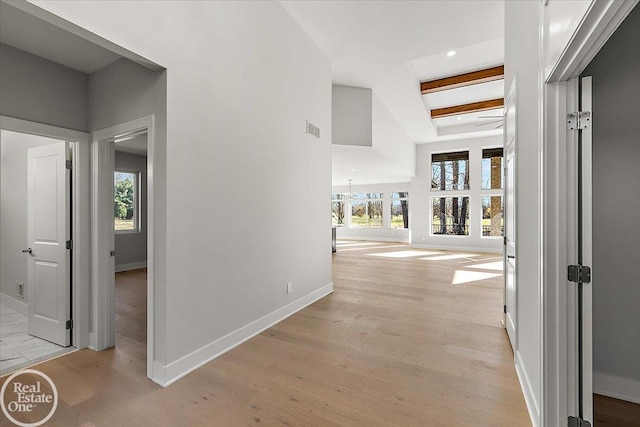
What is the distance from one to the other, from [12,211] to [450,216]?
11195 mm

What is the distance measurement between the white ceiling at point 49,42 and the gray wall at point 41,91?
0.09 metres

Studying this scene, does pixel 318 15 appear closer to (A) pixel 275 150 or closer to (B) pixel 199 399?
(A) pixel 275 150

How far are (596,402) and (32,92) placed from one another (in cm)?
529

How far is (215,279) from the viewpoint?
2715 millimetres

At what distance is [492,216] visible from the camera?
32.6 feet

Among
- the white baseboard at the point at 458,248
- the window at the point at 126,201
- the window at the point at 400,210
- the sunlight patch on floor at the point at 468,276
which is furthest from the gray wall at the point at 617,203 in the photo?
the window at the point at 400,210

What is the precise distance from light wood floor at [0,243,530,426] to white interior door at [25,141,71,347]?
0.55m

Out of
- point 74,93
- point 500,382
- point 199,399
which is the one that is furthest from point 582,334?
point 74,93

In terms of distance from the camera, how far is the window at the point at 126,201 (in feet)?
22.5

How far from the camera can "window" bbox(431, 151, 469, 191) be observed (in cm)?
1041

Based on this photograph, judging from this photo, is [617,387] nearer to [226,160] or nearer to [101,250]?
[226,160]

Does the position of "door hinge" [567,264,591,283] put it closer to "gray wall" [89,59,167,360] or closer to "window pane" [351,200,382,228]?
"gray wall" [89,59,167,360]

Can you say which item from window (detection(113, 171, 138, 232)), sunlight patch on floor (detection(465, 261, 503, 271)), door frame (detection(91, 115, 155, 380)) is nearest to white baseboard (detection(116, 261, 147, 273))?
window (detection(113, 171, 138, 232))

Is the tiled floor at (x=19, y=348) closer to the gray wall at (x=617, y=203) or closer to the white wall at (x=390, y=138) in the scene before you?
the gray wall at (x=617, y=203)
